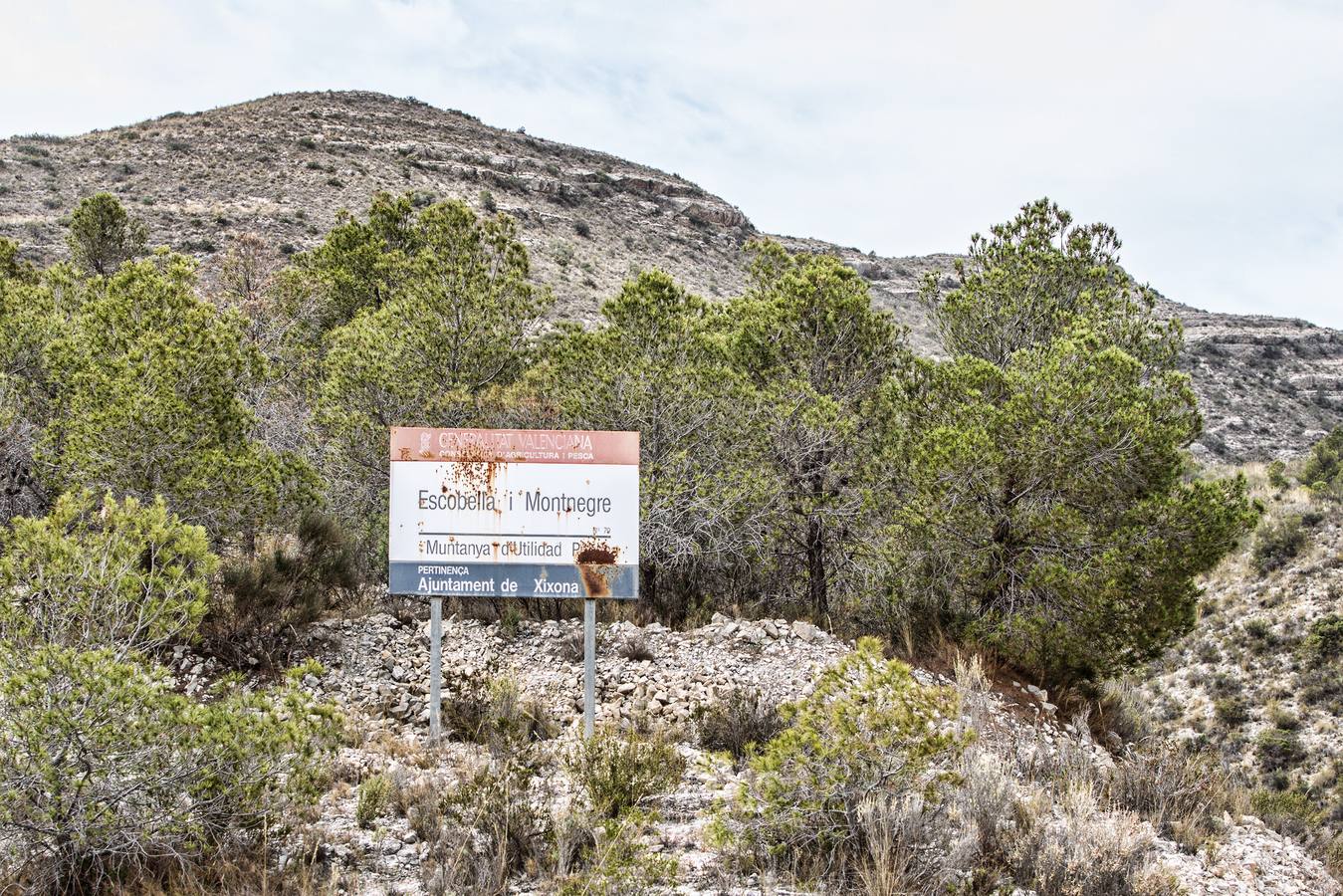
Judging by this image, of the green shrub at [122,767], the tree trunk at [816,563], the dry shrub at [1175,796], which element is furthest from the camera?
the tree trunk at [816,563]

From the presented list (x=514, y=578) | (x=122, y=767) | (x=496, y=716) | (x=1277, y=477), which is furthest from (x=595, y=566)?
(x=1277, y=477)

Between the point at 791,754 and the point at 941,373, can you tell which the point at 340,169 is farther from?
the point at 791,754

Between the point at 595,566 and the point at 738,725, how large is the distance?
164 cm

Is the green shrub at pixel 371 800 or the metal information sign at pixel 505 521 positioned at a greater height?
the metal information sign at pixel 505 521

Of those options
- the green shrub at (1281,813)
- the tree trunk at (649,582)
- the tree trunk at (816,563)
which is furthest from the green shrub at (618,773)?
the tree trunk at (816,563)

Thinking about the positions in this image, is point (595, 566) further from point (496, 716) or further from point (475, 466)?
point (496, 716)

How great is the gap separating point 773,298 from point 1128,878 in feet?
26.7

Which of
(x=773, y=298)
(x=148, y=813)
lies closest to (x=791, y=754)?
(x=148, y=813)

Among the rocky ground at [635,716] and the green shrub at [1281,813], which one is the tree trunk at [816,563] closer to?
the rocky ground at [635,716]

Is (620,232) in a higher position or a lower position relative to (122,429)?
higher

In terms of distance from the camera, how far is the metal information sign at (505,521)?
614cm

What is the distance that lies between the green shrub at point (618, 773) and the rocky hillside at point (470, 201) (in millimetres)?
25681

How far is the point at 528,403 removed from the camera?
1053 cm

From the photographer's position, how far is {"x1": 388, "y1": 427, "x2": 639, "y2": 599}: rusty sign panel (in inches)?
242
